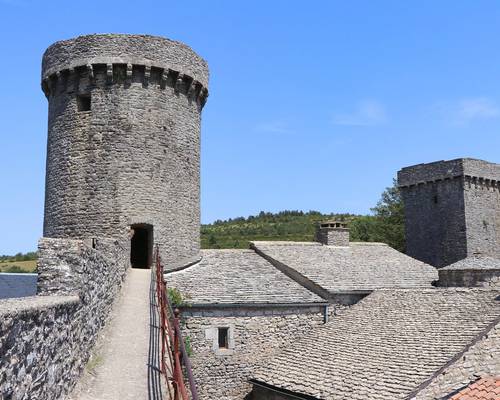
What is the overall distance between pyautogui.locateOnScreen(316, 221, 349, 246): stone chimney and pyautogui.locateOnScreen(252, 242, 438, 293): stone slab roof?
0.36 m

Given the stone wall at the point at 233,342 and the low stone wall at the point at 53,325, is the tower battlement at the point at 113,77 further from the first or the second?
the low stone wall at the point at 53,325

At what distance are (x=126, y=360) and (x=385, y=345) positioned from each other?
919cm

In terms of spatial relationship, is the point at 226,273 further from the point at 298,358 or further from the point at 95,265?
the point at 95,265

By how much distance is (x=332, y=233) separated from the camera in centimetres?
2361

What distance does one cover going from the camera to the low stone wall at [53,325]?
3.83 metres

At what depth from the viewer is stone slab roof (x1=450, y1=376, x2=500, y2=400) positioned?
→ 10836 mm

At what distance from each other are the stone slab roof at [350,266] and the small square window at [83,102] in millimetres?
8920

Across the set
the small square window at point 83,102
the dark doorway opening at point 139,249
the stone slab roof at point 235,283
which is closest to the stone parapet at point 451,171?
the stone slab roof at point 235,283

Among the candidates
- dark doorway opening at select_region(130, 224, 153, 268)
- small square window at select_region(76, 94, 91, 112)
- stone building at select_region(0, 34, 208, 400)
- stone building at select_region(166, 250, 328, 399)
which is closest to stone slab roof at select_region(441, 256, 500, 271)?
stone building at select_region(166, 250, 328, 399)

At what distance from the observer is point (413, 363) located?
12.7 m

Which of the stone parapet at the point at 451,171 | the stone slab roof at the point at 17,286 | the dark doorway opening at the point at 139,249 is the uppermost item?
the stone parapet at the point at 451,171

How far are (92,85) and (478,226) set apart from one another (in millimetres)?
24106

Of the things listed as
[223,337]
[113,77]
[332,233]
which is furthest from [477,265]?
[113,77]

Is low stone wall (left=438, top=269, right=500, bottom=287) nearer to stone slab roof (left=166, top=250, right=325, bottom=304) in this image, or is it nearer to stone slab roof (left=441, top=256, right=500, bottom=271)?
→ stone slab roof (left=441, top=256, right=500, bottom=271)
